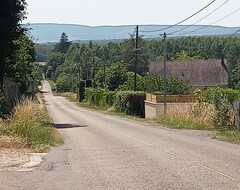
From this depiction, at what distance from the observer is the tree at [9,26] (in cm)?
2861

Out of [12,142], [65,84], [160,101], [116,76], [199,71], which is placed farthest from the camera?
[65,84]

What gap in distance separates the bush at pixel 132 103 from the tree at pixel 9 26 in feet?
80.1

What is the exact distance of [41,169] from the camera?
551 inches

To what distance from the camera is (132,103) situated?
54.5m

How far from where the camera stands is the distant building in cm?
9619

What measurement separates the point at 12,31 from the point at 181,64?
2889 inches

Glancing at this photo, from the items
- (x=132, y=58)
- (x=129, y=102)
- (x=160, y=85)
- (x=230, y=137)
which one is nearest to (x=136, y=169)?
(x=230, y=137)

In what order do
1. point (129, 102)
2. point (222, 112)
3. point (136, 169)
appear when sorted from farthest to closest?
point (129, 102) → point (222, 112) → point (136, 169)

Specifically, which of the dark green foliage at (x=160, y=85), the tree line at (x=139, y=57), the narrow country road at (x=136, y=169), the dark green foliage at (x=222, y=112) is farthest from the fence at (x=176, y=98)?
the tree line at (x=139, y=57)

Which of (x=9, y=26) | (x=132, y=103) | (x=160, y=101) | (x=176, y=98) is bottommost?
(x=132, y=103)

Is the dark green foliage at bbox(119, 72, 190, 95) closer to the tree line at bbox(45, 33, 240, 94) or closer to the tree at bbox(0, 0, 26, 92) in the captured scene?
the tree line at bbox(45, 33, 240, 94)

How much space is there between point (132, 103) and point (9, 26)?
2694 centimetres

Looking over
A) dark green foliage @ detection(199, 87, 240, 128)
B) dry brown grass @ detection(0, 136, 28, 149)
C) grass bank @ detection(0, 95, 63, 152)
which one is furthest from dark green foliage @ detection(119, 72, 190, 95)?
dry brown grass @ detection(0, 136, 28, 149)

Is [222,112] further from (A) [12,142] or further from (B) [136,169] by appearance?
(B) [136,169]
